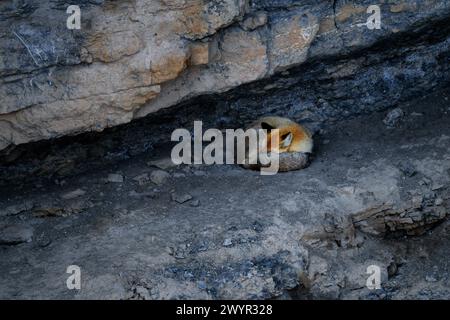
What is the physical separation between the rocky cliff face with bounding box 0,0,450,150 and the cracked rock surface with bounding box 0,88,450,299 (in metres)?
0.68

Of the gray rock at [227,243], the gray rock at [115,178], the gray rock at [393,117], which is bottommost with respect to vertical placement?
the gray rock at [227,243]

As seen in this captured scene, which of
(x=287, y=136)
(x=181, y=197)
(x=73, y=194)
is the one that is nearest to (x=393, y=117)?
(x=287, y=136)

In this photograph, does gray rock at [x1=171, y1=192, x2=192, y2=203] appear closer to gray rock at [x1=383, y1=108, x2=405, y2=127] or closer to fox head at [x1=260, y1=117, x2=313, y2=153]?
fox head at [x1=260, y1=117, x2=313, y2=153]

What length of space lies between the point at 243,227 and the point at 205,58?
1.69 meters

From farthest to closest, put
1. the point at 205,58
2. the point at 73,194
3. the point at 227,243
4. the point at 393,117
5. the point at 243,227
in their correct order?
the point at 393,117, the point at 73,194, the point at 205,58, the point at 243,227, the point at 227,243

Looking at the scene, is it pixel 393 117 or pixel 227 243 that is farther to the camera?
pixel 393 117

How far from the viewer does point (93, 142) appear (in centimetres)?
705

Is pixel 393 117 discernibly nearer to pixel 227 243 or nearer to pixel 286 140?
pixel 286 140

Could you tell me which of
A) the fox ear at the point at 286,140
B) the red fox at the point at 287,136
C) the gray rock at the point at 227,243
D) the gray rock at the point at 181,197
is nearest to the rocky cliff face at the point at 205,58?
the red fox at the point at 287,136

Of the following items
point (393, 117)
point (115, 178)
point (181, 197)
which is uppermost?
point (393, 117)

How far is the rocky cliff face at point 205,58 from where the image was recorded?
6.20 meters

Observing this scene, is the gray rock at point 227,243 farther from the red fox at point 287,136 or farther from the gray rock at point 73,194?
the gray rock at point 73,194

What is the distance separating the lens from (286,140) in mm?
7211

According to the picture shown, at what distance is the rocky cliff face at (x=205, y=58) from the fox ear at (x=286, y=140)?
0.54 metres
